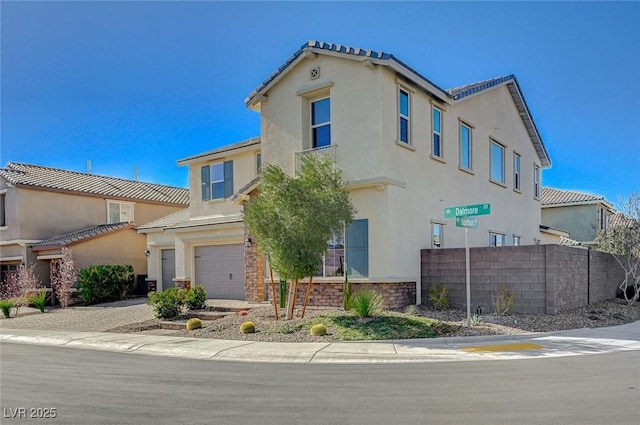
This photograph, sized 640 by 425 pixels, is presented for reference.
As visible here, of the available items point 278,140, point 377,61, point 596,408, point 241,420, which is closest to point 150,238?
point 278,140

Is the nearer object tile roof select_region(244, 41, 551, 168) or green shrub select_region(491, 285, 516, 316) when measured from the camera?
green shrub select_region(491, 285, 516, 316)

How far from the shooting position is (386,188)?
1443cm

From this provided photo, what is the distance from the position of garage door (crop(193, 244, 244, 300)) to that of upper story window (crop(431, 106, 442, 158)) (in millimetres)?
8694

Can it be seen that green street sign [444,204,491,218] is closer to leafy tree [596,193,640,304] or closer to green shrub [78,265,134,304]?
leafy tree [596,193,640,304]

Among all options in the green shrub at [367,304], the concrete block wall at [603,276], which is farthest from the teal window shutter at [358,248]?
the concrete block wall at [603,276]

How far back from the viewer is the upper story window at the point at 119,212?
28.7m

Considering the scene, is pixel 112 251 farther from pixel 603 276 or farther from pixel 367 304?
pixel 603 276

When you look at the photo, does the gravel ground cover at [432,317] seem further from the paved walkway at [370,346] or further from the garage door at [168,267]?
the garage door at [168,267]

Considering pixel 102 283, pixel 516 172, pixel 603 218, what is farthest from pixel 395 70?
pixel 603 218

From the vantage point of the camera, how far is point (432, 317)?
44.0 feet

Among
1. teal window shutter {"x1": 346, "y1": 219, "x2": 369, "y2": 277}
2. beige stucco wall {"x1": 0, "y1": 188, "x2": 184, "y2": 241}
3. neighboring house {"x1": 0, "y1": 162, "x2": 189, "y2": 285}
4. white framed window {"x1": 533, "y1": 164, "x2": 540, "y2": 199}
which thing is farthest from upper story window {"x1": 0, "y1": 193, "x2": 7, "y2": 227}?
white framed window {"x1": 533, "y1": 164, "x2": 540, "y2": 199}

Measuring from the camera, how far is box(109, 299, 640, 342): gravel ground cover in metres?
11.9

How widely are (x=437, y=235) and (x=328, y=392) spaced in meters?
11.0

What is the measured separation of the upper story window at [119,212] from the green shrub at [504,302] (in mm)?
22564
